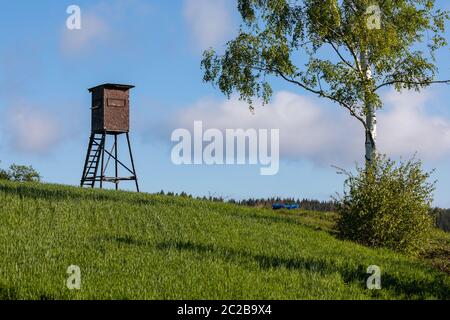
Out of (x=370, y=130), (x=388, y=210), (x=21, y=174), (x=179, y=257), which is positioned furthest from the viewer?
(x=21, y=174)

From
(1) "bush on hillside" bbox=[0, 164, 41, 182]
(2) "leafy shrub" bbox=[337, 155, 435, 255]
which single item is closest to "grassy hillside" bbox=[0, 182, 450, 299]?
(2) "leafy shrub" bbox=[337, 155, 435, 255]

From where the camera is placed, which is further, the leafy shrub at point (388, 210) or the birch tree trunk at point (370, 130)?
the birch tree trunk at point (370, 130)

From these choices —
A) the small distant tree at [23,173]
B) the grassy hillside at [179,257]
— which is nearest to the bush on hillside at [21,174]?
the small distant tree at [23,173]

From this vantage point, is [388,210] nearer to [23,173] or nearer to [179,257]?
[179,257]

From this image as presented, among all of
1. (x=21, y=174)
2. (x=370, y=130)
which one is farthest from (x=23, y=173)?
(x=370, y=130)

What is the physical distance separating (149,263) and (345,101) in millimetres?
15938

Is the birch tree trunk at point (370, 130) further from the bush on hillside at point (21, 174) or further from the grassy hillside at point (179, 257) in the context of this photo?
the bush on hillside at point (21, 174)

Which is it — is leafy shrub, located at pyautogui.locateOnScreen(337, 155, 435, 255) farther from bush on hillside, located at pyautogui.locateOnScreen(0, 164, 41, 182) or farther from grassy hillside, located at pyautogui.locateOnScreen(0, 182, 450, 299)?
bush on hillside, located at pyautogui.locateOnScreen(0, 164, 41, 182)

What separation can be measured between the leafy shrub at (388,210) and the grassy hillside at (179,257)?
4.15 feet

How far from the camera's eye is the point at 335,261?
52.1ft

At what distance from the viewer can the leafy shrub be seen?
860 inches

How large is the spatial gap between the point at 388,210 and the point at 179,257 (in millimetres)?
9738

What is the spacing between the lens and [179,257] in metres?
14.8

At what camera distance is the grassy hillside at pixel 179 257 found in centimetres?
1180
